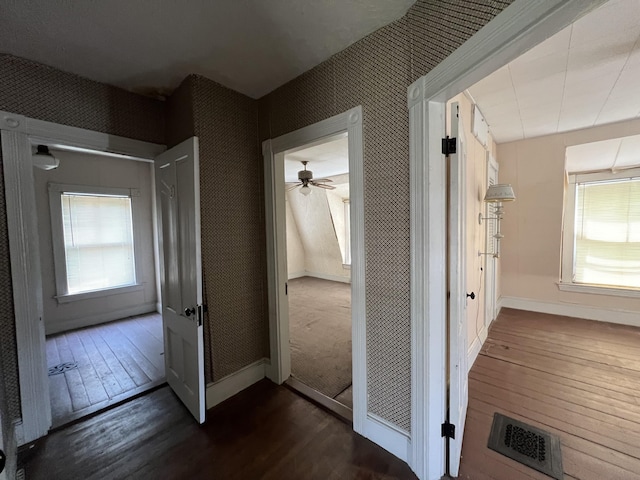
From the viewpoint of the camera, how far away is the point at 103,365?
280 cm

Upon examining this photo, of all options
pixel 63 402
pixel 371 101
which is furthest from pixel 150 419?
pixel 371 101

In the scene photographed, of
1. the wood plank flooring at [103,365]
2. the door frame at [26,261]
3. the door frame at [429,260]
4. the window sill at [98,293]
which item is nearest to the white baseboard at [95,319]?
the wood plank flooring at [103,365]

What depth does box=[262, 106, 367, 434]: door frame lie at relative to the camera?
167 cm

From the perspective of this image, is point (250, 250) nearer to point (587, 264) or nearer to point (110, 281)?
point (110, 281)

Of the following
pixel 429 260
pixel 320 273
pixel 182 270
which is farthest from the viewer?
pixel 320 273

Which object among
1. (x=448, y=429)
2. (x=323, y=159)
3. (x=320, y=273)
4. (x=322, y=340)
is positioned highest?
(x=323, y=159)

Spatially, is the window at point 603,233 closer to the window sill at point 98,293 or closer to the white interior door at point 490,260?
the white interior door at point 490,260

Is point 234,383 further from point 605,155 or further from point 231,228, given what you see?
point 605,155

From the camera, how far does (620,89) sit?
232 centimetres

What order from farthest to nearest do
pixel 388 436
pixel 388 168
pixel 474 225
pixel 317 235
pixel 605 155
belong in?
pixel 317 235 → pixel 605 155 → pixel 474 225 → pixel 388 436 → pixel 388 168

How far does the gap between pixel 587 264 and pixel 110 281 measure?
7544 millimetres

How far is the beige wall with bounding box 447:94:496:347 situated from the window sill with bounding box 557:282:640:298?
1.80 metres

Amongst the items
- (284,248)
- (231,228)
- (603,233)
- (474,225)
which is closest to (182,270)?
(231,228)

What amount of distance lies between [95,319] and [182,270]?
11.0ft
